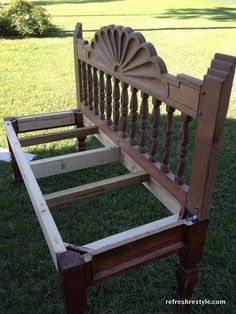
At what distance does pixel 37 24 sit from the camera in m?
11.0

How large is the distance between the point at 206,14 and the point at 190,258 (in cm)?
A: 1645

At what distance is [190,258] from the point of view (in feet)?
6.23

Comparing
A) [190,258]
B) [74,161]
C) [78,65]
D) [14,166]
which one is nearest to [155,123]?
[190,258]

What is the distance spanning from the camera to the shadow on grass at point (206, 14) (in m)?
15.3

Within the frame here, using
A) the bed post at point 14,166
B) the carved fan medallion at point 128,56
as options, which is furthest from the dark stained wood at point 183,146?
the bed post at point 14,166

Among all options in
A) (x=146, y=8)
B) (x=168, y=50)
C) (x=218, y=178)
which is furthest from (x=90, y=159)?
(x=146, y=8)

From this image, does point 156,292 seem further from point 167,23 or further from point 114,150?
point 167,23

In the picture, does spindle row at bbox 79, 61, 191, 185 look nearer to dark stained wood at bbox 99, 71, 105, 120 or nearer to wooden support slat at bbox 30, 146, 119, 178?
dark stained wood at bbox 99, 71, 105, 120

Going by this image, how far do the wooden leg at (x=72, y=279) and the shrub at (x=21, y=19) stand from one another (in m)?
10.7

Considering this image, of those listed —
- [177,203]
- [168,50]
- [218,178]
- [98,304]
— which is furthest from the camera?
[168,50]

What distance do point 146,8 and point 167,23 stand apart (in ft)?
17.3

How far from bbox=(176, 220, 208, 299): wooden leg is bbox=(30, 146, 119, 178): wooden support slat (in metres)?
1.01

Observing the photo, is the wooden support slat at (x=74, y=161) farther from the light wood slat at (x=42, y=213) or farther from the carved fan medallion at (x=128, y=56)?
the carved fan medallion at (x=128, y=56)

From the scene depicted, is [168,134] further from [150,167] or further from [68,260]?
[68,260]
